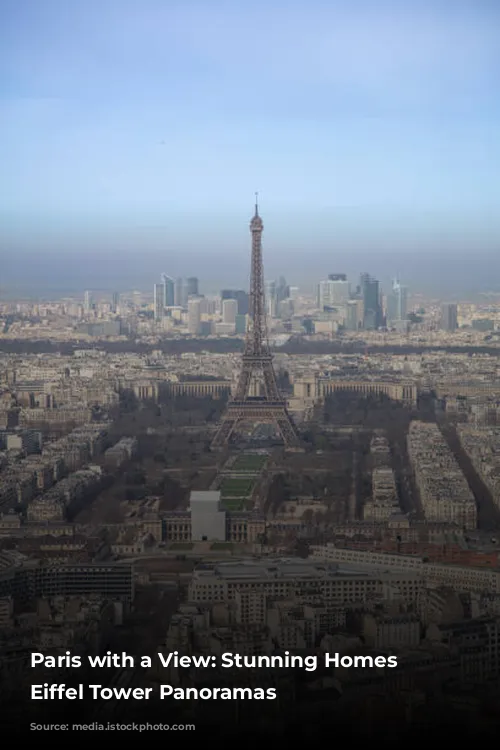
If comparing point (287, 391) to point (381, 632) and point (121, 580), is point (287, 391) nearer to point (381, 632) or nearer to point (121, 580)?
point (121, 580)

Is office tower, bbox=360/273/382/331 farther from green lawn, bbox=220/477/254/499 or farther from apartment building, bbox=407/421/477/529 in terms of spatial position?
green lawn, bbox=220/477/254/499

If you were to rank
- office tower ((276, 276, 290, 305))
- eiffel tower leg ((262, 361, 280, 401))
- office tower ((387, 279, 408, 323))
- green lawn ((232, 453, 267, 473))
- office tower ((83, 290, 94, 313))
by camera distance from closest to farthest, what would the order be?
green lawn ((232, 453, 267, 473)) < eiffel tower leg ((262, 361, 280, 401)) < office tower ((83, 290, 94, 313)) < office tower ((276, 276, 290, 305)) < office tower ((387, 279, 408, 323))

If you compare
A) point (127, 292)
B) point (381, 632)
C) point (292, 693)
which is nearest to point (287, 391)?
point (127, 292)

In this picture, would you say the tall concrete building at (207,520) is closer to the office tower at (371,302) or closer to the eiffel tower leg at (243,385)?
the eiffel tower leg at (243,385)

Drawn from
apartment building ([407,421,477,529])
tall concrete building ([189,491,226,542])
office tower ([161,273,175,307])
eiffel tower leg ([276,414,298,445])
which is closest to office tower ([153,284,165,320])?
office tower ([161,273,175,307])

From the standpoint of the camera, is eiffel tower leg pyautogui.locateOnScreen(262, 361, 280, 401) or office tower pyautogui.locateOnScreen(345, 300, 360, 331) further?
office tower pyautogui.locateOnScreen(345, 300, 360, 331)

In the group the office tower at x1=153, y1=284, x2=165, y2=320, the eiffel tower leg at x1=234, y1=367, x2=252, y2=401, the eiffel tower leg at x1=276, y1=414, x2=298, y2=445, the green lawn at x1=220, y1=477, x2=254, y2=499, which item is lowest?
the green lawn at x1=220, y1=477, x2=254, y2=499

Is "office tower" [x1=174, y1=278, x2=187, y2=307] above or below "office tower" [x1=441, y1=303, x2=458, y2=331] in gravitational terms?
above
